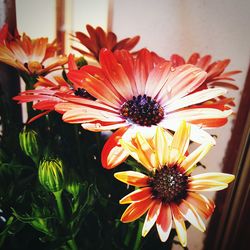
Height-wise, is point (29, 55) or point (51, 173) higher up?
point (29, 55)

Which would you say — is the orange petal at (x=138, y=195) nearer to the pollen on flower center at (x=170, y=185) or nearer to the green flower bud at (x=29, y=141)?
the pollen on flower center at (x=170, y=185)

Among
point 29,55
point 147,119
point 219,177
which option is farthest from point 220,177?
point 29,55

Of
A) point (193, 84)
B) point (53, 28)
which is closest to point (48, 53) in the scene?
point (53, 28)

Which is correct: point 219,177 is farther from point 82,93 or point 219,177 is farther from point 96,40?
point 96,40

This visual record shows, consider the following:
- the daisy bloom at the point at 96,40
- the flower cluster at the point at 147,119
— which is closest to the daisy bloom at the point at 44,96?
the flower cluster at the point at 147,119

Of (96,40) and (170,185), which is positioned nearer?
(170,185)

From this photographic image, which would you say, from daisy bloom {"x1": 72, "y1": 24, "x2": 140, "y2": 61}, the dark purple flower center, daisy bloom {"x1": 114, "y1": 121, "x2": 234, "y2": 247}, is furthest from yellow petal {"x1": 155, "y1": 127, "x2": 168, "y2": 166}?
daisy bloom {"x1": 72, "y1": 24, "x2": 140, "y2": 61}

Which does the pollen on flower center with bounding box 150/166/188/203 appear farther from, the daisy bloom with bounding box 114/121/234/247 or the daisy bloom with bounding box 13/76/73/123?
the daisy bloom with bounding box 13/76/73/123

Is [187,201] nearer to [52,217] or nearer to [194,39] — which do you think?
[52,217]
